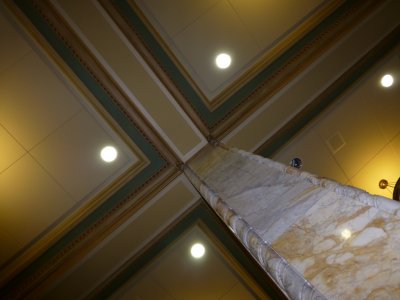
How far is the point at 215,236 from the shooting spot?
5227 mm

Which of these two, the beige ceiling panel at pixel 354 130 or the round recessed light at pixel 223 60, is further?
the beige ceiling panel at pixel 354 130

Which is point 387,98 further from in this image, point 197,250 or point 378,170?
point 197,250

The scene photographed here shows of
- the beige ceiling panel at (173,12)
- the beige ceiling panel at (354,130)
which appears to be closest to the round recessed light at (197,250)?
the beige ceiling panel at (354,130)

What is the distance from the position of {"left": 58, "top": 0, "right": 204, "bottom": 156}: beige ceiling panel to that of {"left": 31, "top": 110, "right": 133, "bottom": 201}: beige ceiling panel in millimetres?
667

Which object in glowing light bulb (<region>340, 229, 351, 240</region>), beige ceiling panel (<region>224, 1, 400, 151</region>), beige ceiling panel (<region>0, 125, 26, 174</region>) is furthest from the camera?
beige ceiling panel (<region>224, 1, 400, 151</region>)

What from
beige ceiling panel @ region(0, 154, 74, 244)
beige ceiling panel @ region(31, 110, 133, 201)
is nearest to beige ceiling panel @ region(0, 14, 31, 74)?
beige ceiling panel @ region(31, 110, 133, 201)

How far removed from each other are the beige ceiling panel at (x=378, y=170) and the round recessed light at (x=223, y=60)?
9.84 feet

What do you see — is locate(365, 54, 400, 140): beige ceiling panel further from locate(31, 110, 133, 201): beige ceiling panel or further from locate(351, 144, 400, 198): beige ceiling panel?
locate(31, 110, 133, 201): beige ceiling panel

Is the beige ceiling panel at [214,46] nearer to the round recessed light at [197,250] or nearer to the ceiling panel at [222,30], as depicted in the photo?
the ceiling panel at [222,30]

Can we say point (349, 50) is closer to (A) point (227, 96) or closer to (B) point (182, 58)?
(A) point (227, 96)

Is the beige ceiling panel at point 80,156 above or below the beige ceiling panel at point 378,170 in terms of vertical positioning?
above

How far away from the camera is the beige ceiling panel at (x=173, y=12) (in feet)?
14.3

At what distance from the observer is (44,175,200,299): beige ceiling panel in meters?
4.80

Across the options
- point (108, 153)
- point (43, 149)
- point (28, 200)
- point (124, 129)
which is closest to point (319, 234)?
point (124, 129)
